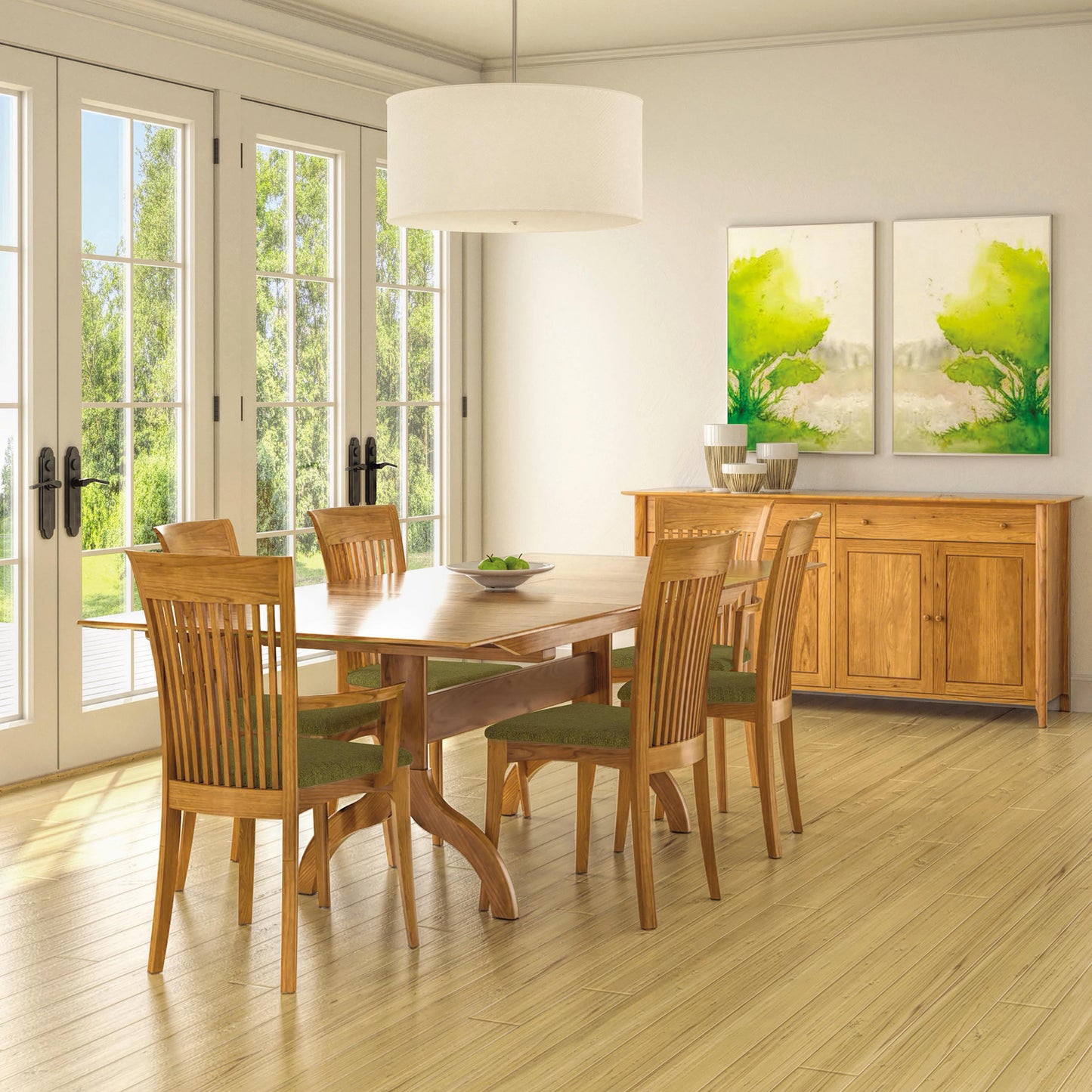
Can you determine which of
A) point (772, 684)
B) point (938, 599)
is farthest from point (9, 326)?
point (938, 599)

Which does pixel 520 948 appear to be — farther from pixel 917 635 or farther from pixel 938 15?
pixel 938 15

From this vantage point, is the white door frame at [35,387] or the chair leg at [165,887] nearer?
the chair leg at [165,887]

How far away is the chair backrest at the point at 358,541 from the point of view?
472 centimetres

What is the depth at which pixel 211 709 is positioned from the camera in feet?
10.3

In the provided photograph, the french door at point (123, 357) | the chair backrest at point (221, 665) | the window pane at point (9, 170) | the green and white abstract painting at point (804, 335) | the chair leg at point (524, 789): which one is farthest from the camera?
the green and white abstract painting at point (804, 335)

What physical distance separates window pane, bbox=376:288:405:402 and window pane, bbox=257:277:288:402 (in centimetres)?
62

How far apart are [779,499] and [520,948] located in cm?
326

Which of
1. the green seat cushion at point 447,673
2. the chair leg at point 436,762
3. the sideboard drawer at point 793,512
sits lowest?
the chair leg at point 436,762

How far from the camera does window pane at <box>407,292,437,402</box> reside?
6875mm

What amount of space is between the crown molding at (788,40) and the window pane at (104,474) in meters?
2.89

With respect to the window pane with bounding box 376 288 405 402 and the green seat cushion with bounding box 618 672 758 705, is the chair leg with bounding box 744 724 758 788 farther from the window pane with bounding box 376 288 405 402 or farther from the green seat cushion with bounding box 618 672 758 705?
the window pane with bounding box 376 288 405 402

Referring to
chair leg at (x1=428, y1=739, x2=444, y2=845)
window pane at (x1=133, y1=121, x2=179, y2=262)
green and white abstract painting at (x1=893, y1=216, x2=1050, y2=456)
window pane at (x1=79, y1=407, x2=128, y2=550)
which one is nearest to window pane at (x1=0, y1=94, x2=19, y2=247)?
window pane at (x1=133, y1=121, x2=179, y2=262)

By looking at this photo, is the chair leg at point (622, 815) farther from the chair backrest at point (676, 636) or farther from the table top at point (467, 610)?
the table top at point (467, 610)

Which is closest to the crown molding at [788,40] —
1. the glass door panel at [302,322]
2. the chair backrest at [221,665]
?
the glass door panel at [302,322]
